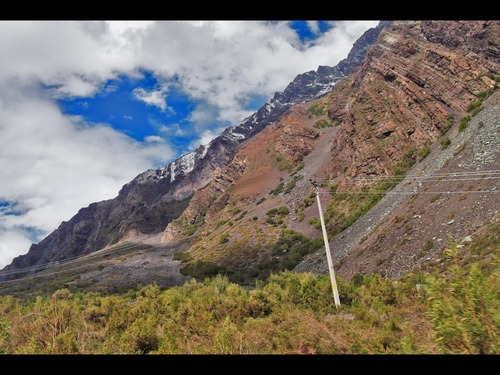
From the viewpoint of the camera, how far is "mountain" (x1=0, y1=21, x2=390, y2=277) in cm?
11800

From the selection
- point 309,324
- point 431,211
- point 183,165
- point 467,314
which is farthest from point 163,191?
point 467,314

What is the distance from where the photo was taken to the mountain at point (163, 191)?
118 meters

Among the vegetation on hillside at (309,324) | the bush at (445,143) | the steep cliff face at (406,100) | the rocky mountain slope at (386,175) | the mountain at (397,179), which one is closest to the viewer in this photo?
the vegetation on hillside at (309,324)

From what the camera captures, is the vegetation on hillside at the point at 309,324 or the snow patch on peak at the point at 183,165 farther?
the snow patch on peak at the point at 183,165

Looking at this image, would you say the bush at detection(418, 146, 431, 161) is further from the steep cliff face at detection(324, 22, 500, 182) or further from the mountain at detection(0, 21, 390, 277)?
→ the mountain at detection(0, 21, 390, 277)

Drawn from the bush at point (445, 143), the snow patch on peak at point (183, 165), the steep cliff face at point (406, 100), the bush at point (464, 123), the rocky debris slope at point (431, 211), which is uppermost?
the snow patch on peak at point (183, 165)

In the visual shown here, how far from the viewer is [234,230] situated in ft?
163

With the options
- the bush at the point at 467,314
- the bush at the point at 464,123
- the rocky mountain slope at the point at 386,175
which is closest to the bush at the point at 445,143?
the rocky mountain slope at the point at 386,175

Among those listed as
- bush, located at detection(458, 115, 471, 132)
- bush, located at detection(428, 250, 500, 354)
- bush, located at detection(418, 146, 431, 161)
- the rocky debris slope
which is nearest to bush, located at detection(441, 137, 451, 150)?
the rocky debris slope

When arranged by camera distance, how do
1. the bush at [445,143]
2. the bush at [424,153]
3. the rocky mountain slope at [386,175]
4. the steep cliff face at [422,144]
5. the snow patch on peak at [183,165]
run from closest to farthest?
the steep cliff face at [422,144]
the rocky mountain slope at [386,175]
the bush at [445,143]
the bush at [424,153]
the snow patch on peak at [183,165]

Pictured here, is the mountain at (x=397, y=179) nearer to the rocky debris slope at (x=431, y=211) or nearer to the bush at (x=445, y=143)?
the rocky debris slope at (x=431, y=211)

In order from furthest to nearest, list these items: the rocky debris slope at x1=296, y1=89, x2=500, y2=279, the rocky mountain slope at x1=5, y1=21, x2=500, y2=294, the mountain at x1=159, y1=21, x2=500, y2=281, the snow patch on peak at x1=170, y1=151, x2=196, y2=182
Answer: the snow patch on peak at x1=170, y1=151, x2=196, y2=182 < the rocky mountain slope at x1=5, y1=21, x2=500, y2=294 < the mountain at x1=159, y1=21, x2=500, y2=281 < the rocky debris slope at x1=296, y1=89, x2=500, y2=279
